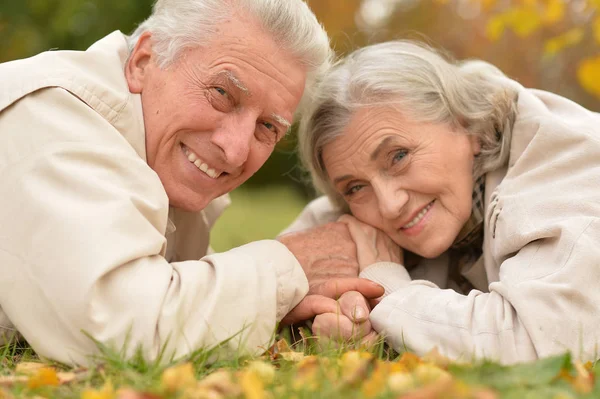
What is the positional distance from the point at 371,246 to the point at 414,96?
0.84 m

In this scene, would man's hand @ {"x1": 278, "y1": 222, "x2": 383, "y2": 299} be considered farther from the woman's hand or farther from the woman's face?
the woman's face

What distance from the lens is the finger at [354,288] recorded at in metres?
3.66

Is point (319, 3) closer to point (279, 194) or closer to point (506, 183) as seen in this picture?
point (279, 194)

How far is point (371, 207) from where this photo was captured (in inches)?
162

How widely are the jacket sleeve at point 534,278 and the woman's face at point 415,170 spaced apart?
297 mm

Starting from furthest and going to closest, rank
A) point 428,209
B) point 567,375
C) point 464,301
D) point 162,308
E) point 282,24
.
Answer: point 428,209, point 282,24, point 464,301, point 162,308, point 567,375

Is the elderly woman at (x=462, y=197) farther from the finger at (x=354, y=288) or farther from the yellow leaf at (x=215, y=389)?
the yellow leaf at (x=215, y=389)

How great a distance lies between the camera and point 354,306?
351 centimetres

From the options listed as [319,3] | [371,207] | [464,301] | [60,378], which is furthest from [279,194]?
[60,378]

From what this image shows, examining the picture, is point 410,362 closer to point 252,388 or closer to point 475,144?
point 252,388

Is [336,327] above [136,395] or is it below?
below

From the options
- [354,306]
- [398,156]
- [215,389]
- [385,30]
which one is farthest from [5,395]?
[385,30]

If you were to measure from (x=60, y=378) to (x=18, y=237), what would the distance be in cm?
64

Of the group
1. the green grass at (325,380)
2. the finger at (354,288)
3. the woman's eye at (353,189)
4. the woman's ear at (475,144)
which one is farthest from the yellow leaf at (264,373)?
the woman's ear at (475,144)
